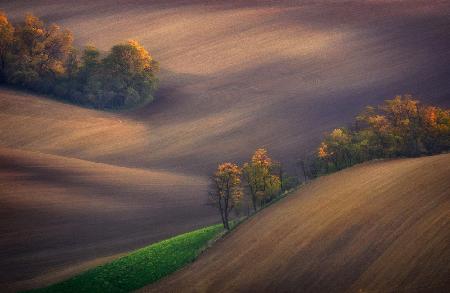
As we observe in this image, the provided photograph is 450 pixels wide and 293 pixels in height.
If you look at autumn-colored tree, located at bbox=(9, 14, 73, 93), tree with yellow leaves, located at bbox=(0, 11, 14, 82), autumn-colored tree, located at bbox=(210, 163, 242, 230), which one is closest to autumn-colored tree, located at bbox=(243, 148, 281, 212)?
autumn-colored tree, located at bbox=(210, 163, 242, 230)

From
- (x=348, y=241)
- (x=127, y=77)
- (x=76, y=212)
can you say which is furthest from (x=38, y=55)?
(x=348, y=241)

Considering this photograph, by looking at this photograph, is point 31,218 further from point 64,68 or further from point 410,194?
point 64,68

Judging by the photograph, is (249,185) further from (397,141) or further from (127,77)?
(127,77)

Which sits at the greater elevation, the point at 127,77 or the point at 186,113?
the point at 127,77

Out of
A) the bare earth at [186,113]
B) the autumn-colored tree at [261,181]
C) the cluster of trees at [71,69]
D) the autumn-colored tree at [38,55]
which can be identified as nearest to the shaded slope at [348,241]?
the autumn-colored tree at [261,181]

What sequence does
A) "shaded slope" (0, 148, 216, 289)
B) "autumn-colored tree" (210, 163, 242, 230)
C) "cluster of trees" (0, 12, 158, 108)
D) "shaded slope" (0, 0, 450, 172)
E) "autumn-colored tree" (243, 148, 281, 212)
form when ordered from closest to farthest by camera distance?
"shaded slope" (0, 148, 216, 289) → "autumn-colored tree" (210, 163, 242, 230) → "autumn-colored tree" (243, 148, 281, 212) → "shaded slope" (0, 0, 450, 172) → "cluster of trees" (0, 12, 158, 108)

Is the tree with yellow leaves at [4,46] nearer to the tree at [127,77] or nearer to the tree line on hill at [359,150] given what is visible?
the tree at [127,77]

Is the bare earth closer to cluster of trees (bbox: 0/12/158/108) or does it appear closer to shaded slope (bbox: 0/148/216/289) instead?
shaded slope (bbox: 0/148/216/289)
